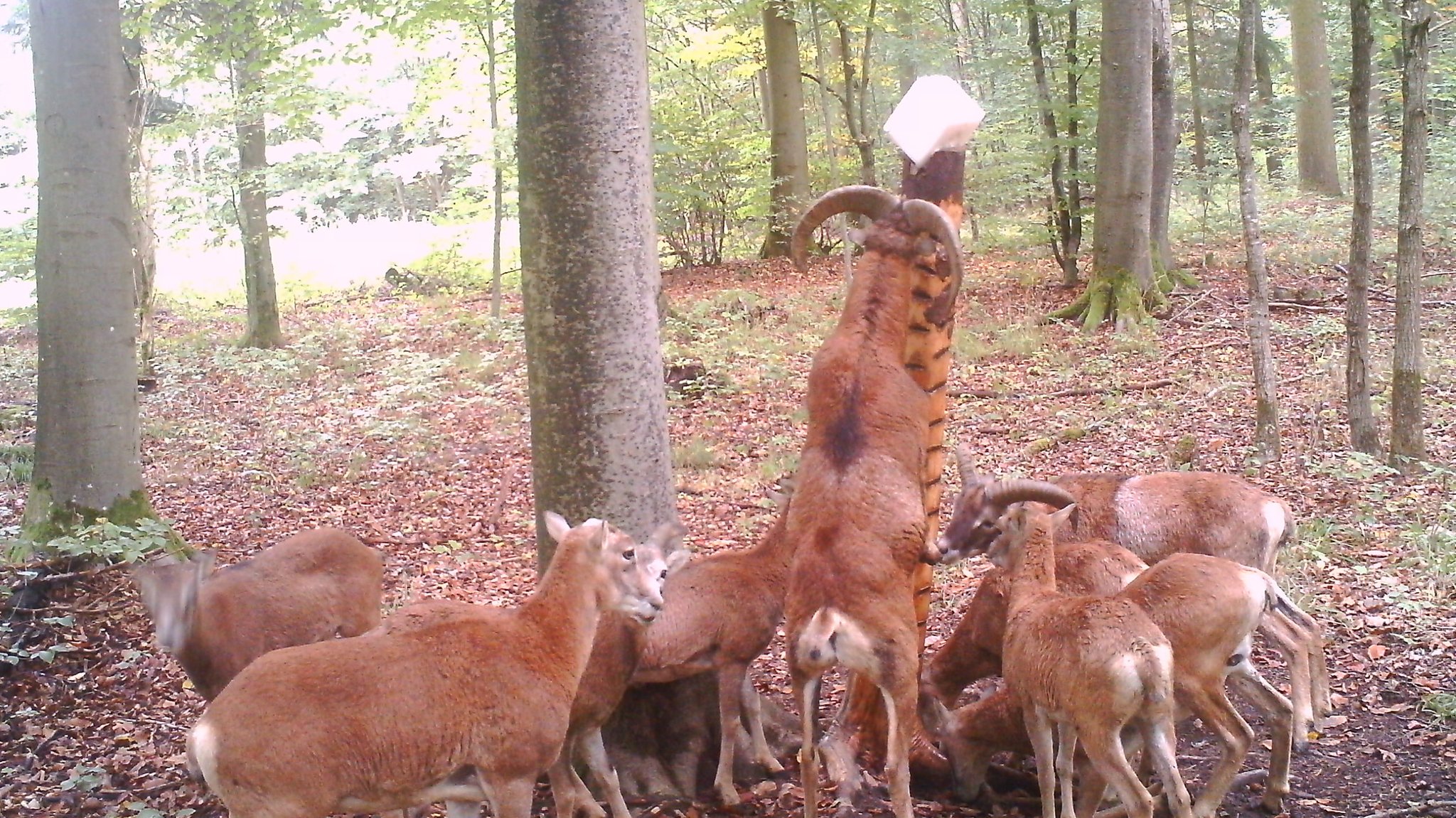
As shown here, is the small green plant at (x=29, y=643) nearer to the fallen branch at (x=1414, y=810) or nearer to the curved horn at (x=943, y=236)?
the curved horn at (x=943, y=236)

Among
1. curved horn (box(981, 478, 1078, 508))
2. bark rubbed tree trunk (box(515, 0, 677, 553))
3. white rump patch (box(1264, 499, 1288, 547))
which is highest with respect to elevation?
bark rubbed tree trunk (box(515, 0, 677, 553))

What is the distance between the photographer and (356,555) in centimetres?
639

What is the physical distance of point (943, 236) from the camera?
5.12 metres

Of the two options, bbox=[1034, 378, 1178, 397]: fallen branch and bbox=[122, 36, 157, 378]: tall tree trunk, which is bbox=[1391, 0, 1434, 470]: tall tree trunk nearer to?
bbox=[1034, 378, 1178, 397]: fallen branch

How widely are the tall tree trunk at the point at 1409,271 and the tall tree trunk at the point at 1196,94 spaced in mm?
14331

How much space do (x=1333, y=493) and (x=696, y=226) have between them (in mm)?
15635

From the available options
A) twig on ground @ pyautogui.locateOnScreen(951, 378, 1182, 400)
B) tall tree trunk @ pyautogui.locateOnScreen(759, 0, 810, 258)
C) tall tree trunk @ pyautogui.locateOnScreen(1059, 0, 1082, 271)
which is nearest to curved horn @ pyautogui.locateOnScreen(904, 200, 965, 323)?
twig on ground @ pyautogui.locateOnScreen(951, 378, 1182, 400)

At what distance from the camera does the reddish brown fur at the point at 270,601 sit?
543cm

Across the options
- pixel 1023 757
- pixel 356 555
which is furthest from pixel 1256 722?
pixel 356 555

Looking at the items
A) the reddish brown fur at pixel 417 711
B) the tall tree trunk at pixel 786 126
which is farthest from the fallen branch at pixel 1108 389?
the tall tree trunk at pixel 786 126

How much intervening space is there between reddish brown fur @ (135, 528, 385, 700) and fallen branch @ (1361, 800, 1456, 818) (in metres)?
4.95

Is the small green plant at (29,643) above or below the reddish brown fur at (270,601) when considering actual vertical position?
below

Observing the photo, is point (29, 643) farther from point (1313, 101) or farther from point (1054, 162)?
point (1313, 101)

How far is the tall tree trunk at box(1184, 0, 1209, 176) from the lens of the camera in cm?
2295
